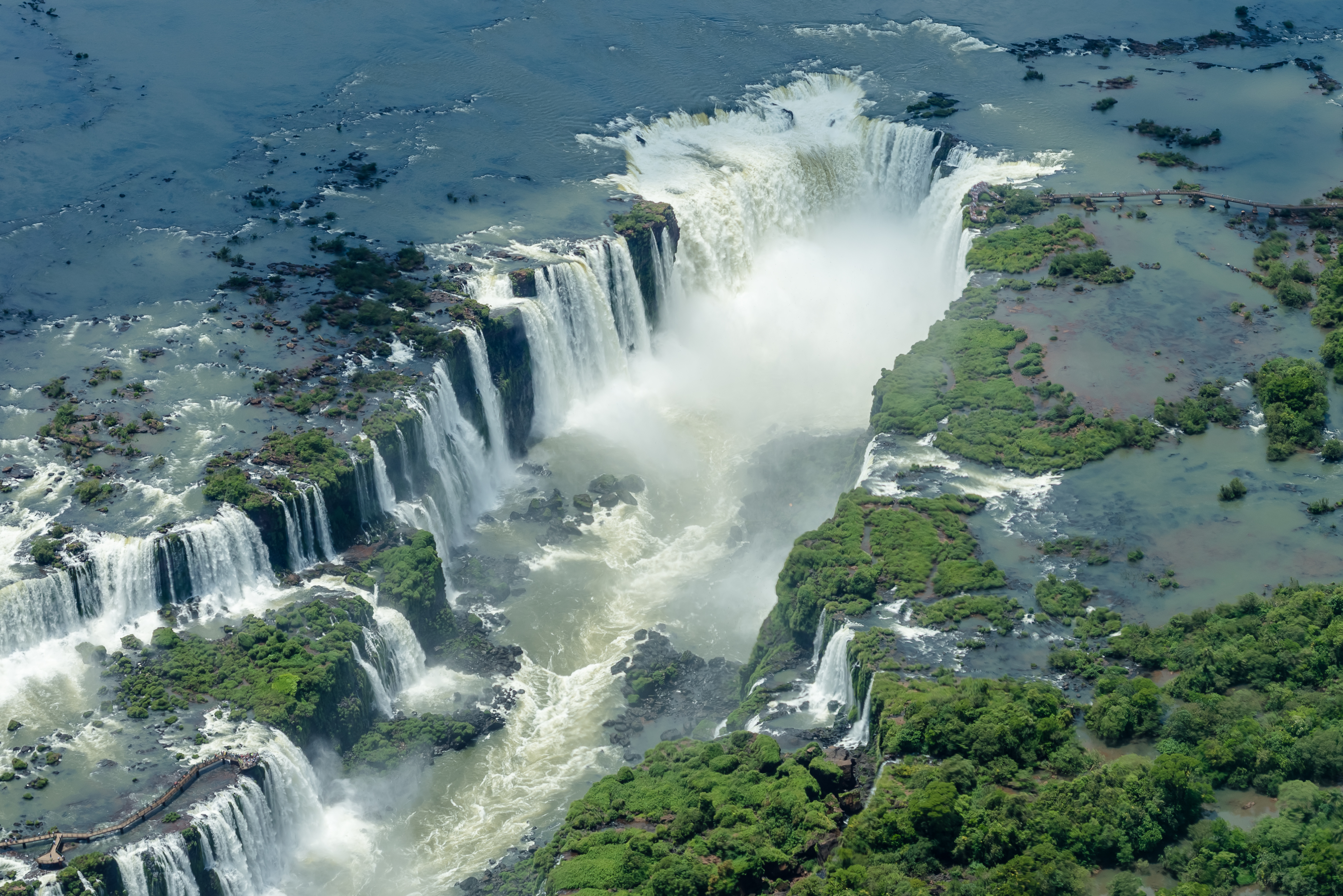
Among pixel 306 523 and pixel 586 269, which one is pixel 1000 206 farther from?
pixel 306 523

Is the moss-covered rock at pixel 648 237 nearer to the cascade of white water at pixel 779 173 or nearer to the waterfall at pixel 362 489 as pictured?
the cascade of white water at pixel 779 173

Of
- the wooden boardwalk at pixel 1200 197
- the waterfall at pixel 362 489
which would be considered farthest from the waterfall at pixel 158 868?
the wooden boardwalk at pixel 1200 197

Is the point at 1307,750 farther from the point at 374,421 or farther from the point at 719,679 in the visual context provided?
the point at 374,421

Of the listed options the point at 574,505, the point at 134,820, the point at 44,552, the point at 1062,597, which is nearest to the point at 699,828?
the point at 1062,597

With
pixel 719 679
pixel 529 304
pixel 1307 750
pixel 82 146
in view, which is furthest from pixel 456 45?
pixel 1307 750

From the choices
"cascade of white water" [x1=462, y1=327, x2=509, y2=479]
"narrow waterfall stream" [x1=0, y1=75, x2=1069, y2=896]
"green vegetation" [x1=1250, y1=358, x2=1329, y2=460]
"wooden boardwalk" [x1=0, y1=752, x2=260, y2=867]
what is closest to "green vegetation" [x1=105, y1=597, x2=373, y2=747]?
"narrow waterfall stream" [x1=0, y1=75, x2=1069, y2=896]

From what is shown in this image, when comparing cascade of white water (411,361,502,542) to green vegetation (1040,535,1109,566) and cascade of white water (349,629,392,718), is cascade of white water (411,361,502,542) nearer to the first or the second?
cascade of white water (349,629,392,718)

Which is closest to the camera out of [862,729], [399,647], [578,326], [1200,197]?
[862,729]

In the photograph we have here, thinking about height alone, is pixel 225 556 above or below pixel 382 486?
above
